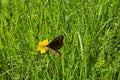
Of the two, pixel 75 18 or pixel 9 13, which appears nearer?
pixel 75 18

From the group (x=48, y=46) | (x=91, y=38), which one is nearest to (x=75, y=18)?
(x=91, y=38)

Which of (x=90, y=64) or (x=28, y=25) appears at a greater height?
(x=28, y=25)

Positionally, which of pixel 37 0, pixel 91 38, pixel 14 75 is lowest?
pixel 14 75

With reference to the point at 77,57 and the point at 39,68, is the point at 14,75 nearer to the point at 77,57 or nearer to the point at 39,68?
the point at 39,68

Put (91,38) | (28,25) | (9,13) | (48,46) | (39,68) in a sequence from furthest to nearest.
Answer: (9,13) → (28,25) → (91,38) → (39,68) → (48,46)

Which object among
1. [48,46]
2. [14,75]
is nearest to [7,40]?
[14,75]

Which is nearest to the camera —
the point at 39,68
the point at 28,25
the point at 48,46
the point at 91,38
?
the point at 48,46
